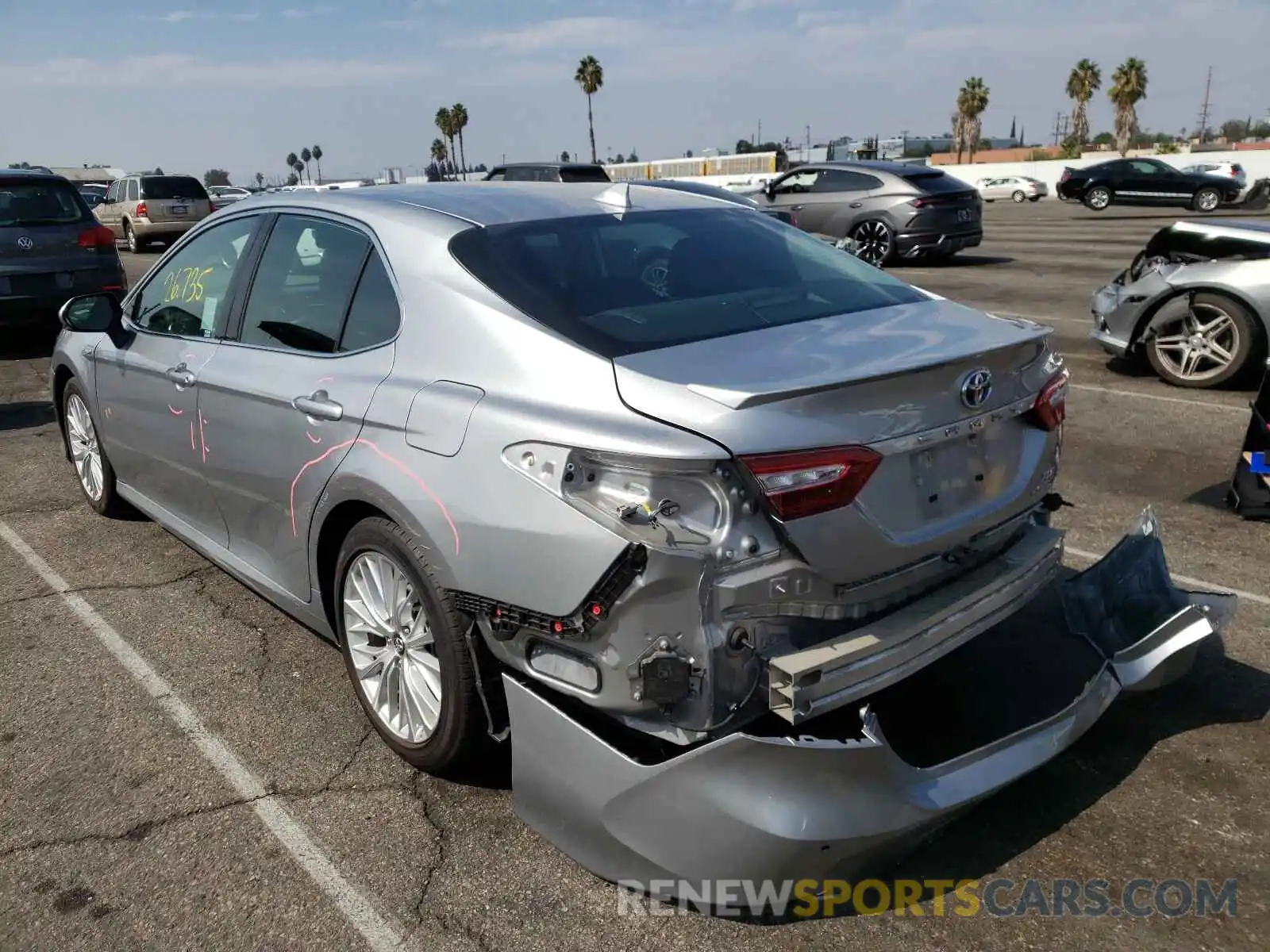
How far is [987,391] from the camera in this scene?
276 centimetres

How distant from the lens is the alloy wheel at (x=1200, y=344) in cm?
757

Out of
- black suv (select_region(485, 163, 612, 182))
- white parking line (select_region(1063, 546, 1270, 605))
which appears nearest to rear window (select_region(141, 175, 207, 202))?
black suv (select_region(485, 163, 612, 182))

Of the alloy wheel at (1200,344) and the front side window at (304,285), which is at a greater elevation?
the front side window at (304,285)

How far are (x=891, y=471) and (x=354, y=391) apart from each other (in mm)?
1624

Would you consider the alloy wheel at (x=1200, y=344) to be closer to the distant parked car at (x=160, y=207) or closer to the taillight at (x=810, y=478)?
the taillight at (x=810, y=478)

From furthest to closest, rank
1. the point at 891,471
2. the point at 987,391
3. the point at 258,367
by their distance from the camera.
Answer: the point at 258,367 < the point at 987,391 < the point at 891,471

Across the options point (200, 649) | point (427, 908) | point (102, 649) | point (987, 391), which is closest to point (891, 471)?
point (987, 391)

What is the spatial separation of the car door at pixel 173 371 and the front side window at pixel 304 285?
0.24 m

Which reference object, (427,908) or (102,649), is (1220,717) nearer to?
A: (427,908)

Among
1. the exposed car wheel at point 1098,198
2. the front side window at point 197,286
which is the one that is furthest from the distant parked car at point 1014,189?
the front side window at point 197,286

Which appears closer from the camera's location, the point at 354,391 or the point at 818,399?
the point at 818,399

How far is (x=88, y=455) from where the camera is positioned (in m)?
5.67

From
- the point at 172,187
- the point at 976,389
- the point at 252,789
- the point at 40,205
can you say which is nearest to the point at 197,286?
→ the point at 252,789

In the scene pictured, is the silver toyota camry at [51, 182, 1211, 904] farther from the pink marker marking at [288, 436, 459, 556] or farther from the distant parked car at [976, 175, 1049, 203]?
the distant parked car at [976, 175, 1049, 203]
